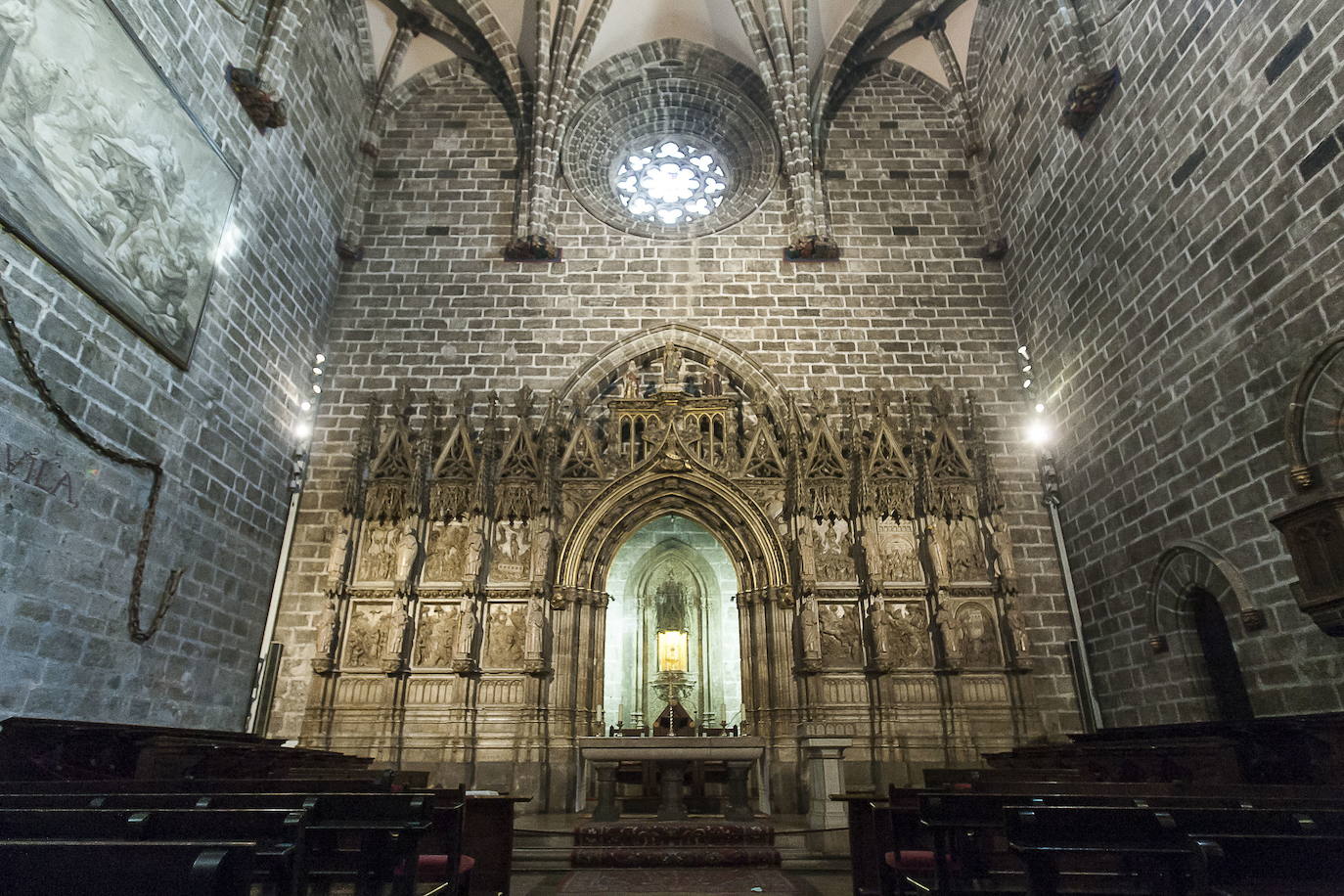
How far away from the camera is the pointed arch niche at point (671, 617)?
14680 millimetres

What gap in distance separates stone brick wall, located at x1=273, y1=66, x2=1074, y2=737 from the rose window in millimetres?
1468

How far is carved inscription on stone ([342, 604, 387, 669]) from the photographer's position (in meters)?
10.3

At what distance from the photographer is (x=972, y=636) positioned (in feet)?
34.2

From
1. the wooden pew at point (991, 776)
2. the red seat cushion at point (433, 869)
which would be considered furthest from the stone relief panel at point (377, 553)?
the wooden pew at point (991, 776)

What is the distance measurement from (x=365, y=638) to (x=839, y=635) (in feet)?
21.4

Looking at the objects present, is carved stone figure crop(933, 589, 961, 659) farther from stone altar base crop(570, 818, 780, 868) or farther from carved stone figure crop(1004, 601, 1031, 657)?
stone altar base crop(570, 818, 780, 868)

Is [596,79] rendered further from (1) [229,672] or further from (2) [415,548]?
(1) [229,672]

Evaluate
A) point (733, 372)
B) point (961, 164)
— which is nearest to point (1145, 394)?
point (733, 372)

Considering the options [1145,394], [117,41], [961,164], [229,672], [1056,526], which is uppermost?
→ [961,164]

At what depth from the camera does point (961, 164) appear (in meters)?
14.4

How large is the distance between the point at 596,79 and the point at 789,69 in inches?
153

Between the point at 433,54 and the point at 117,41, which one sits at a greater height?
the point at 433,54

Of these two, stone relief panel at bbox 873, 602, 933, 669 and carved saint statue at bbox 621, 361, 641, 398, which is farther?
carved saint statue at bbox 621, 361, 641, 398

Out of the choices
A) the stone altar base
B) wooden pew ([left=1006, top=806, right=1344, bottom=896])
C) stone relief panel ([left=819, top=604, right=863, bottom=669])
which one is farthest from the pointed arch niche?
wooden pew ([left=1006, top=806, right=1344, bottom=896])
